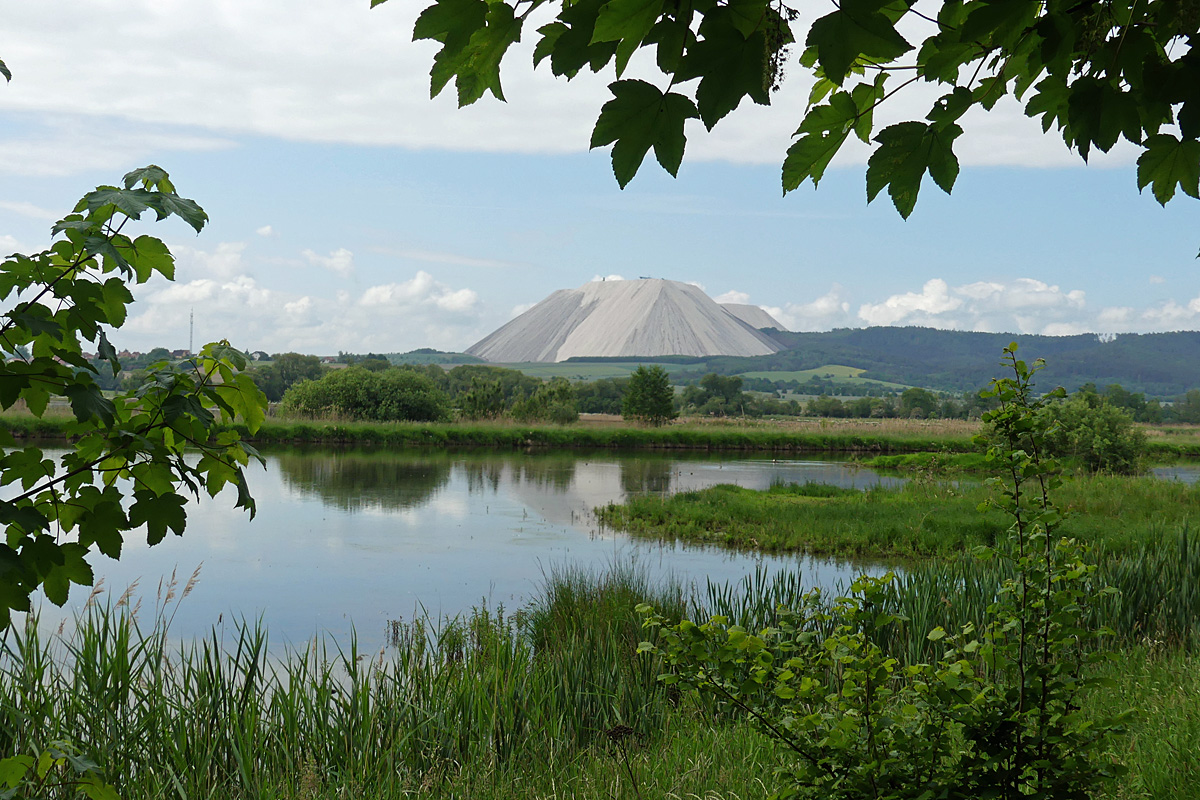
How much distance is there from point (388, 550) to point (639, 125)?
10.9 m

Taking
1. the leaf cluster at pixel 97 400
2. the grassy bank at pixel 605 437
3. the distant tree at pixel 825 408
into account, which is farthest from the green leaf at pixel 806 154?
the distant tree at pixel 825 408

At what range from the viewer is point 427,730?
3594 millimetres

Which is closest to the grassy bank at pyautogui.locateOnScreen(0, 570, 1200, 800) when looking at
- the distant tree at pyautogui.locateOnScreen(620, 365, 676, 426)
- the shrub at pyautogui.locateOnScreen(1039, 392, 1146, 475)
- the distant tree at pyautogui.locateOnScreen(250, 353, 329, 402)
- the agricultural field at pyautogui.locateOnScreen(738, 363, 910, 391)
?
the shrub at pyautogui.locateOnScreen(1039, 392, 1146, 475)

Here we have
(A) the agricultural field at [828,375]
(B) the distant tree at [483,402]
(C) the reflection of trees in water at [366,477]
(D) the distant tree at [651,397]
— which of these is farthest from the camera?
(A) the agricultural field at [828,375]

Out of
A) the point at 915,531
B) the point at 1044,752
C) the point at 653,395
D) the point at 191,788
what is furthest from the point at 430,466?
the point at 1044,752

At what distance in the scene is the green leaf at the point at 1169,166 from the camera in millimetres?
1424

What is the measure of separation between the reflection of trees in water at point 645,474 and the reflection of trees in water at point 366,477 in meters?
4.11

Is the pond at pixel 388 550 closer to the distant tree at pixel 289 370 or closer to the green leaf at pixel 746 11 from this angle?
the green leaf at pixel 746 11

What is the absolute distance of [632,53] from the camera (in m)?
1.05

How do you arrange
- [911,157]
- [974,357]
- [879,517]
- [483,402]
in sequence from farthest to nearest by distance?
[974,357], [483,402], [879,517], [911,157]

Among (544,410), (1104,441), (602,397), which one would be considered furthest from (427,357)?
(1104,441)

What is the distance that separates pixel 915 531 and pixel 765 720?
10376 mm

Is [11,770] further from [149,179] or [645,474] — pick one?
[645,474]

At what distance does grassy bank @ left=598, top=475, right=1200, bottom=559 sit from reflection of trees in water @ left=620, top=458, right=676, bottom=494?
229 cm
